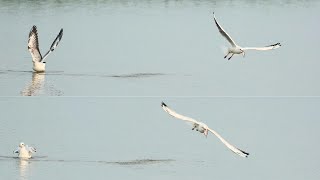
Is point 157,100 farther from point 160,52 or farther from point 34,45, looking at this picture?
point 34,45

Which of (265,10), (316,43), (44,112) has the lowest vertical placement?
(44,112)

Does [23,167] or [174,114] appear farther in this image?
[23,167]

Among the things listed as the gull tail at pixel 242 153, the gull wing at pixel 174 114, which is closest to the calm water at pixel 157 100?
the gull tail at pixel 242 153

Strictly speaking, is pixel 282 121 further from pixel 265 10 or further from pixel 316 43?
pixel 265 10

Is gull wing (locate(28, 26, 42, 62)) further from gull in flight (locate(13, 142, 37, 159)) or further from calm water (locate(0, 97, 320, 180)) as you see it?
gull in flight (locate(13, 142, 37, 159))

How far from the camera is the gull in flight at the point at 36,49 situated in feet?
28.3

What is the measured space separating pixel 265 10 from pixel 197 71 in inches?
63.9

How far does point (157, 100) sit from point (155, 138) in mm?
359

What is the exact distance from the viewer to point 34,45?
8805mm

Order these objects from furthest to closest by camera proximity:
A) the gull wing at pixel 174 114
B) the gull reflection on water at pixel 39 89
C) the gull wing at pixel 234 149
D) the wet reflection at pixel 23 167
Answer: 1. the gull reflection on water at pixel 39 89
2. the wet reflection at pixel 23 167
3. the gull wing at pixel 234 149
4. the gull wing at pixel 174 114

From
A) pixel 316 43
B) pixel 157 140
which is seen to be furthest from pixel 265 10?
pixel 157 140

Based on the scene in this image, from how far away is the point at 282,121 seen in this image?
8234 mm

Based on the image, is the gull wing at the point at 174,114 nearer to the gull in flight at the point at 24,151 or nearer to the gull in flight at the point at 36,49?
the gull in flight at the point at 24,151

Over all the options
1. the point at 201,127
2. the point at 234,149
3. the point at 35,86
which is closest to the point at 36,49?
the point at 35,86
